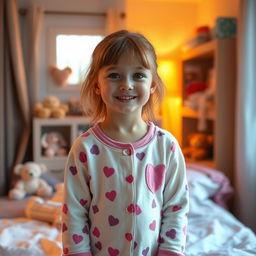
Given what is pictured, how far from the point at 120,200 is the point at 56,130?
1.90 metres

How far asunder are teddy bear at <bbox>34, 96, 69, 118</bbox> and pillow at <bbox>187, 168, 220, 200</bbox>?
1.03m

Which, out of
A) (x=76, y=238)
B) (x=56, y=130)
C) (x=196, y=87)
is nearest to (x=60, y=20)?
(x=56, y=130)

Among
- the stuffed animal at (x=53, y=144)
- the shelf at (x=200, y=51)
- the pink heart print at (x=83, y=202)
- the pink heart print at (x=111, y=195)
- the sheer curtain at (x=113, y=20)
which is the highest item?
the sheer curtain at (x=113, y=20)

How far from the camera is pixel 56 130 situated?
263cm

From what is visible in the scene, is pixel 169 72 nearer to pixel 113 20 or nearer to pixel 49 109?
pixel 113 20

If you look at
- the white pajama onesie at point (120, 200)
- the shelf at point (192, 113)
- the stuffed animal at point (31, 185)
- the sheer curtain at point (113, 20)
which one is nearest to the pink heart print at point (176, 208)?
the white pajama onesie at point (120, 200)

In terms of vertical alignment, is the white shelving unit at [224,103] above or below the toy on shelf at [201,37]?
below

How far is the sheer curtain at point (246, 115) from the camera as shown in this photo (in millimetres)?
2031

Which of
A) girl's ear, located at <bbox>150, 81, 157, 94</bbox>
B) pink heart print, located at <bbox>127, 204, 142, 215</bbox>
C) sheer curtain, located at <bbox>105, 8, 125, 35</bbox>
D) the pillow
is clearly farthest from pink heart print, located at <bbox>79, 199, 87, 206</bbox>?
sheer curtain, located at <bbox>105, 8, 125, 35</bbox>

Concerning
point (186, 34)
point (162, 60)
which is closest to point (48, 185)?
point (162, 60)

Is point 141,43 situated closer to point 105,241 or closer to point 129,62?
point 129,62

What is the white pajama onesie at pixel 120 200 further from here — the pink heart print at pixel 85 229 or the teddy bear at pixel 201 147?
the teddy bear at pixel 201 147

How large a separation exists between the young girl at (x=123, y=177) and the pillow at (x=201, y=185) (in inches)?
43.1

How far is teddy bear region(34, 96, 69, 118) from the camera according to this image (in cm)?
248
